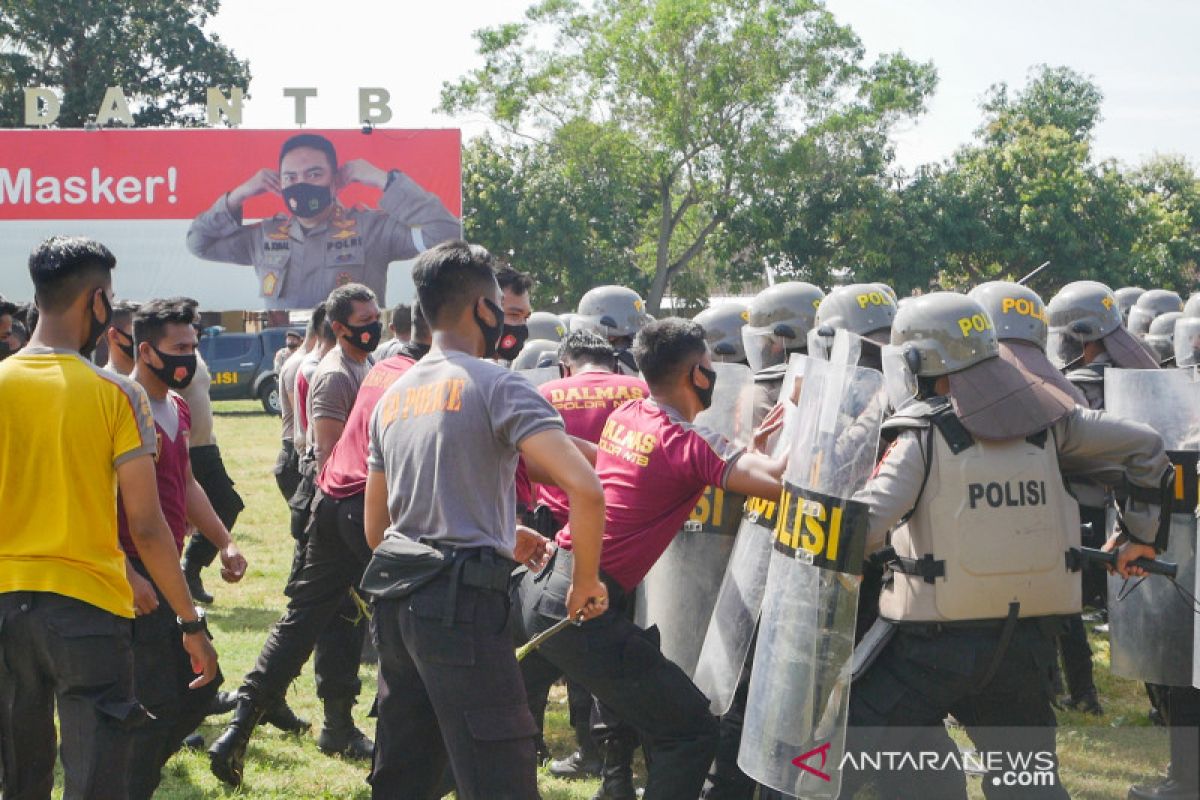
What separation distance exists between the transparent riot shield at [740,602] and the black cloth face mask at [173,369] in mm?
2265

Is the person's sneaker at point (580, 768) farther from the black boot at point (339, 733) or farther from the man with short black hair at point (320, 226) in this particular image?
the man with short black hair at point (320, 226)

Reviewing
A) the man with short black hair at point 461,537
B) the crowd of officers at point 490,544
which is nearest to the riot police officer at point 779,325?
the crowd of officers at point 490,544

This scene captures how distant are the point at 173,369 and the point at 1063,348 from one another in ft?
17.2

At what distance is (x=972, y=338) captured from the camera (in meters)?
4.29

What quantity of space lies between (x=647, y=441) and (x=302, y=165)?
26.5 meters

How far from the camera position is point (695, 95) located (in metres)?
40.6

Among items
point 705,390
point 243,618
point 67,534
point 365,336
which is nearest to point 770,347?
point 705,390

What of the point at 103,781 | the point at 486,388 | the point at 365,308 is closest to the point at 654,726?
the point at 486,388

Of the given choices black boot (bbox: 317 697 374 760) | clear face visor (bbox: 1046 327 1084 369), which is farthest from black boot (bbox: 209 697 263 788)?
clear face visor (bbox: 1046 327 1084 369)

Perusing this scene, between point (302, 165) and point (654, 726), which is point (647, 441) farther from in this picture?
point (302, 165)

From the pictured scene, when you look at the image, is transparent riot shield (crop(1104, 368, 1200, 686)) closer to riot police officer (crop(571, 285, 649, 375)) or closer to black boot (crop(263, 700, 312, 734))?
riot police officer (crop(571, 285, 649, 375))

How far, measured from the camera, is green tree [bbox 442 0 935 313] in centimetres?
3994

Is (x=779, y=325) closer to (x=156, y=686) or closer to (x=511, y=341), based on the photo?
(x=511, y=341)

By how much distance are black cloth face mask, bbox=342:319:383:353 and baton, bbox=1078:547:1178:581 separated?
12.2 feet
